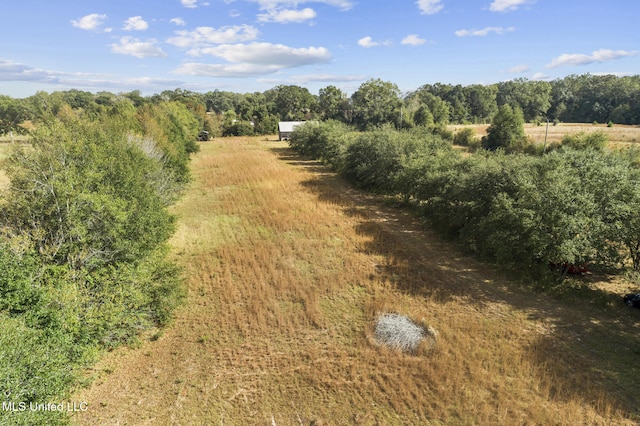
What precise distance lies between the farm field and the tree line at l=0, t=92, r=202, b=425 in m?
2.13

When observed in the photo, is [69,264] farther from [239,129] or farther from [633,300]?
[239,129]

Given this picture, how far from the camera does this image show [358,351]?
1342 cm

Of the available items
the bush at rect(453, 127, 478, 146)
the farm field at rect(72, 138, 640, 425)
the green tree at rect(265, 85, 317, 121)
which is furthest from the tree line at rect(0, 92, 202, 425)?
the green tree at rect(265, 85, 317, 121)

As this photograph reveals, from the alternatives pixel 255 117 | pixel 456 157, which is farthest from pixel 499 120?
pixel 255 117

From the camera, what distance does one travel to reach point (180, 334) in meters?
14.9

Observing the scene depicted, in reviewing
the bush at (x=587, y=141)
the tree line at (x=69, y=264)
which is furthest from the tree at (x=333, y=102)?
the tree line at (x=69, y=264)

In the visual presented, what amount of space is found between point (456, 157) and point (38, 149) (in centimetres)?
2793

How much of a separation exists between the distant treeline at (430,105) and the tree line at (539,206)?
42.1m

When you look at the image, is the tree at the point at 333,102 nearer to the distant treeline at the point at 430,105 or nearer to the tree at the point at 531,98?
the distant treeline at the point at 430,105

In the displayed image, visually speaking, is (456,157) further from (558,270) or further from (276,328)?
(276,328)

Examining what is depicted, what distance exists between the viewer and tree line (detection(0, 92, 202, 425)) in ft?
27.6

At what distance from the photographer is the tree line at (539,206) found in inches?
611

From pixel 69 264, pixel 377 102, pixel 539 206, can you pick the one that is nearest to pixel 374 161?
pixel 539 206

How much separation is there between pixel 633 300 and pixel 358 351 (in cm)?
1311
